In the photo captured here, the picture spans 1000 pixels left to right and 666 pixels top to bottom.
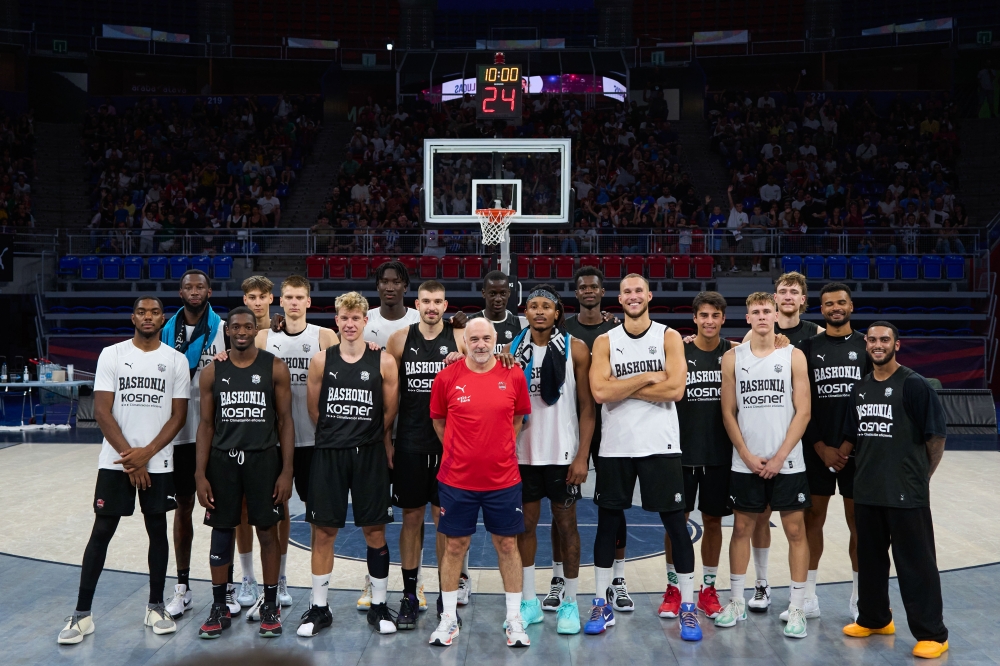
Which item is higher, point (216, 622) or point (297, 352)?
point (297, 352)

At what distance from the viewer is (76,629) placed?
5.62 metres

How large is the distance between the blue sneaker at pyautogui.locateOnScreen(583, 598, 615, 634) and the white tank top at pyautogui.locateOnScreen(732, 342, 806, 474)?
1258 mm

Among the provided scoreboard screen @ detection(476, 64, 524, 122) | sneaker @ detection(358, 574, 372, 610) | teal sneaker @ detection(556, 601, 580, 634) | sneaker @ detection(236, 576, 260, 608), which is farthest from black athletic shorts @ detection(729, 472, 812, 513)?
scoreboard screen @ detection(476, 64, 524, 122)

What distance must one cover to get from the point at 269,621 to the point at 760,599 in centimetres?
331

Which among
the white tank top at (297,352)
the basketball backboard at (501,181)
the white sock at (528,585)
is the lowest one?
the white sock at (528,585)

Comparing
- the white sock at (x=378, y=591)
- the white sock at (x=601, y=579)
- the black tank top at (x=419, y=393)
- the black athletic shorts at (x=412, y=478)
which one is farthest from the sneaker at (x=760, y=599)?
the white sock at (x=378, y=591)

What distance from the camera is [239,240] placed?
2042 cm

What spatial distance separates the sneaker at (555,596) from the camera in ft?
20.6

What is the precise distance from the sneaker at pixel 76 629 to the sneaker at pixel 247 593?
0.95 m

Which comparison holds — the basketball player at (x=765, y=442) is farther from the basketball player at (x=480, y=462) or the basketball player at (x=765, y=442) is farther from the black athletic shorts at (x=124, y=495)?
the black athletic shorts at (x=124, y=495)

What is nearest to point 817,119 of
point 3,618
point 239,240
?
point 239,240

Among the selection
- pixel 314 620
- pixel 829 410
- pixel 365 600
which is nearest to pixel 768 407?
pixel 829 410

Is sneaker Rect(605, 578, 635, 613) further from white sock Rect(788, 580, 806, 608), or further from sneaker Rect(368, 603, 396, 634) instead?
sneaker Rect(368, 603, 396, 634)

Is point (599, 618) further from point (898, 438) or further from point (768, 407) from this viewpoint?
point (898, 438)
